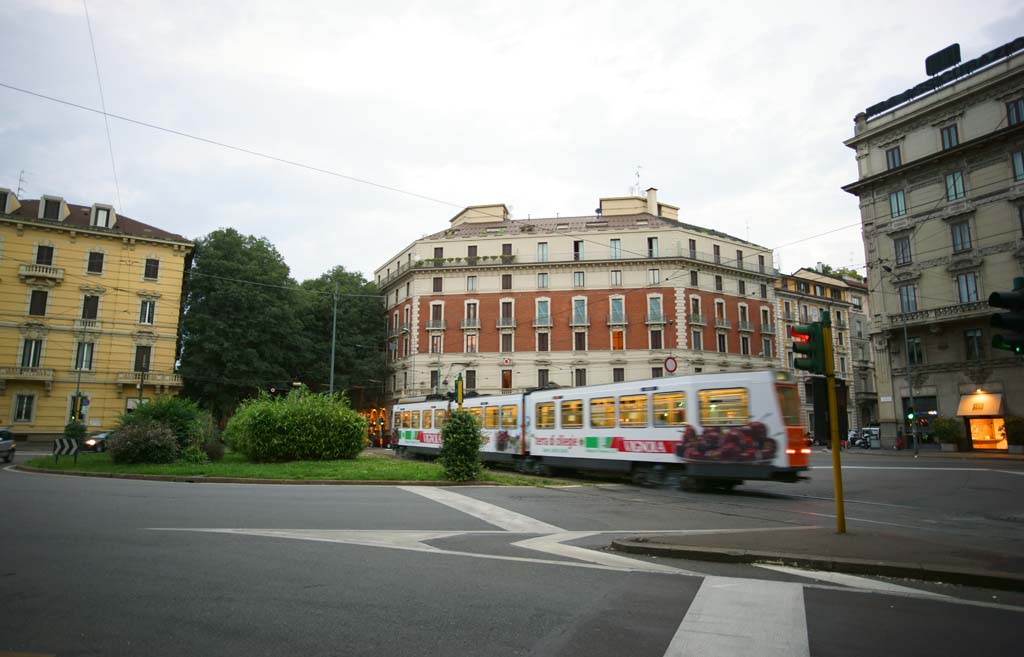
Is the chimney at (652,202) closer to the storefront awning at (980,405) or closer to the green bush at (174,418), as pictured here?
the storefront awning at (980,405)

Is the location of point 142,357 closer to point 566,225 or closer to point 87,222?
point 87,222

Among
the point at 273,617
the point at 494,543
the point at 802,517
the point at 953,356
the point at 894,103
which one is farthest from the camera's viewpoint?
the point at 894,103

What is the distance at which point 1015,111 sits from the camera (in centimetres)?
3297

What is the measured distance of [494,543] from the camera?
307 inches

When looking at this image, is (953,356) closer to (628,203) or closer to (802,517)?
(628,203)

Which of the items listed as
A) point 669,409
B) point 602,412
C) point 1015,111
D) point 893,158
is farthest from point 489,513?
point 893,158

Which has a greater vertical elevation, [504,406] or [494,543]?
[504,406]

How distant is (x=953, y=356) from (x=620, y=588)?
39.2m

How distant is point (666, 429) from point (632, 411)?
4.68 ft

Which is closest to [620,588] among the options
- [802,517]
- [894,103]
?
[802,517]

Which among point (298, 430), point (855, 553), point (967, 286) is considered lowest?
point (855, 553)

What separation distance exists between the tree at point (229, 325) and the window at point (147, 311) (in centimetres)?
208

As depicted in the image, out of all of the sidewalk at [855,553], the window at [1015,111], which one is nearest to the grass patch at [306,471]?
the sidewalk at [855,553]

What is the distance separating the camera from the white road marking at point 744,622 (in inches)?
155
